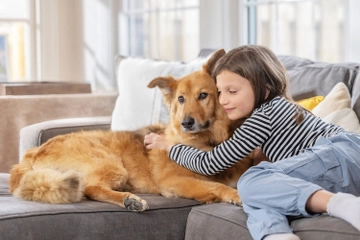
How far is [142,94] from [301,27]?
0.98 metres

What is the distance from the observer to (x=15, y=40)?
213 inches

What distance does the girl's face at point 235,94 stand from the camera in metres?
2.39

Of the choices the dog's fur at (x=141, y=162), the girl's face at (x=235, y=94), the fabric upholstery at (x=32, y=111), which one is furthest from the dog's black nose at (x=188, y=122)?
the fabric upholstery at (x=32, y=111)

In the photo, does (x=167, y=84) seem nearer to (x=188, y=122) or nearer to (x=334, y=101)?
(x=188, y=122)

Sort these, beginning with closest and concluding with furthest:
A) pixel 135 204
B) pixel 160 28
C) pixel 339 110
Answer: pixel 135 204, pixel 339 110, pixel 160 28

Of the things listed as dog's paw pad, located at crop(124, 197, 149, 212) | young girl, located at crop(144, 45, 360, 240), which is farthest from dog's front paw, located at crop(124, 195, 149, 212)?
young girl, located at crop(144, 45, 360, 240)

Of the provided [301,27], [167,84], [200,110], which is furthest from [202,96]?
[301,27]

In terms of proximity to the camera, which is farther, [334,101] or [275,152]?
[334,101]

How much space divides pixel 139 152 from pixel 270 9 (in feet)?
4.86

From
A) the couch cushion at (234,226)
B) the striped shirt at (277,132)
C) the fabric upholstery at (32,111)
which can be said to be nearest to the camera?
the couch cushion at (234,226)

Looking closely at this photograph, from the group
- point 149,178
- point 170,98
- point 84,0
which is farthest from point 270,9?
point 84,0

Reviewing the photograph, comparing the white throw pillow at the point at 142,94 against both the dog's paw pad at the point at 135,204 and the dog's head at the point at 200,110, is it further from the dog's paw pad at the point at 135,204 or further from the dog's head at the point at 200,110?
the dog's paw pad at the point at 135,204

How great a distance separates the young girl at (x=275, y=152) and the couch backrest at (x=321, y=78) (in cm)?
42

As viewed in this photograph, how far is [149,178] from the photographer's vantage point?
276 centimetres
